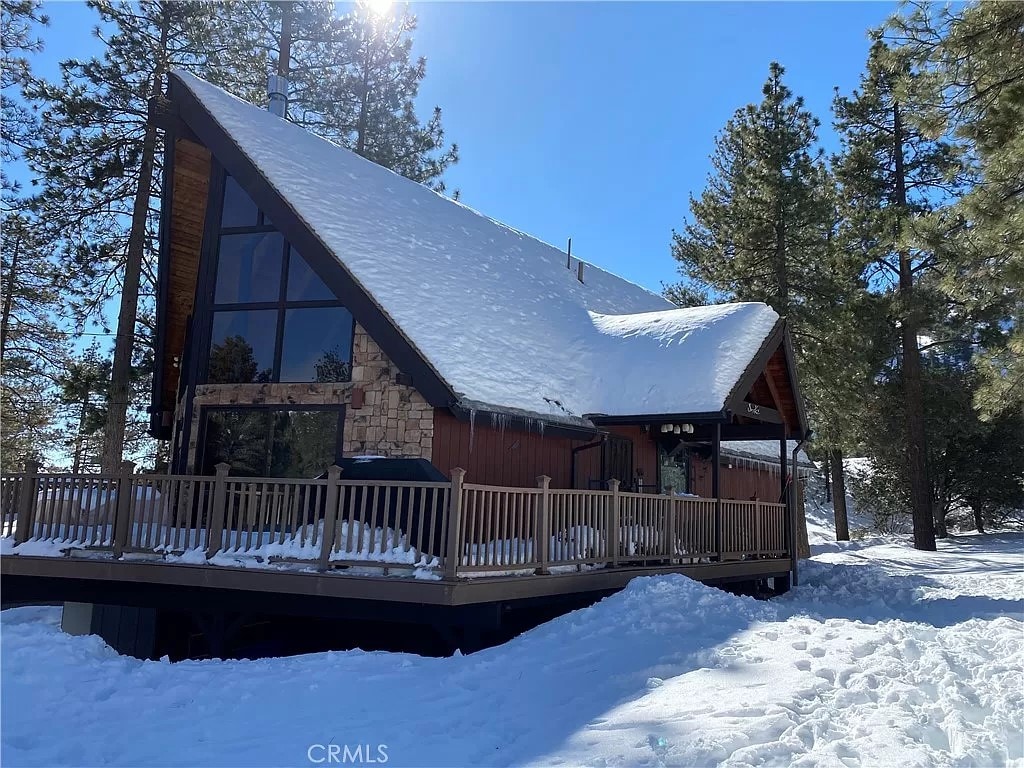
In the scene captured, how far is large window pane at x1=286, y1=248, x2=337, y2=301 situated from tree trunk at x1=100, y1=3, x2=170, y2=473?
7.82m

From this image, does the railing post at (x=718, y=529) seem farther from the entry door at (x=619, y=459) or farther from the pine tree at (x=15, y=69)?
the pine tree at (x=15, y=69)

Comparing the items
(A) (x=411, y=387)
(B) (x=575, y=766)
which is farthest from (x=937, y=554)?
(B) (x=575, y=766)

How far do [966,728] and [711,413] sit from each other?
7.19 m

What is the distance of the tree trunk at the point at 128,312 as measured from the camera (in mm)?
17484

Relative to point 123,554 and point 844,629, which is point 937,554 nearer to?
point 844,629

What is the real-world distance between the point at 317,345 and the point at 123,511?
141 inches

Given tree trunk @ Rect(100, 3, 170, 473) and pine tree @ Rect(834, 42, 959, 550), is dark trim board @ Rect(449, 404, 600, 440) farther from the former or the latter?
pine tree @ Rect(834, 42, 959, 550)

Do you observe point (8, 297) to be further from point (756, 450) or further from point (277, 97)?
point (756, 450)

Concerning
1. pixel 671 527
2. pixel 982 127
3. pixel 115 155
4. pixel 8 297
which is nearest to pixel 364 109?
pixel 115 155

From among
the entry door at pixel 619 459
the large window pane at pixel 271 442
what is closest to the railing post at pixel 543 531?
the large window pane at pixel 271 442

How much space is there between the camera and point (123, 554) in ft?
29.7

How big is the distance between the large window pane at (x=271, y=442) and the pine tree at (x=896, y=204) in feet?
58.5

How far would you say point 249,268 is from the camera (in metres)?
12.4

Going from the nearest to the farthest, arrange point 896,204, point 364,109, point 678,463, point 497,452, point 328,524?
point 328,524, point 497,452, point 678,463, point 896,204, point 364,109
